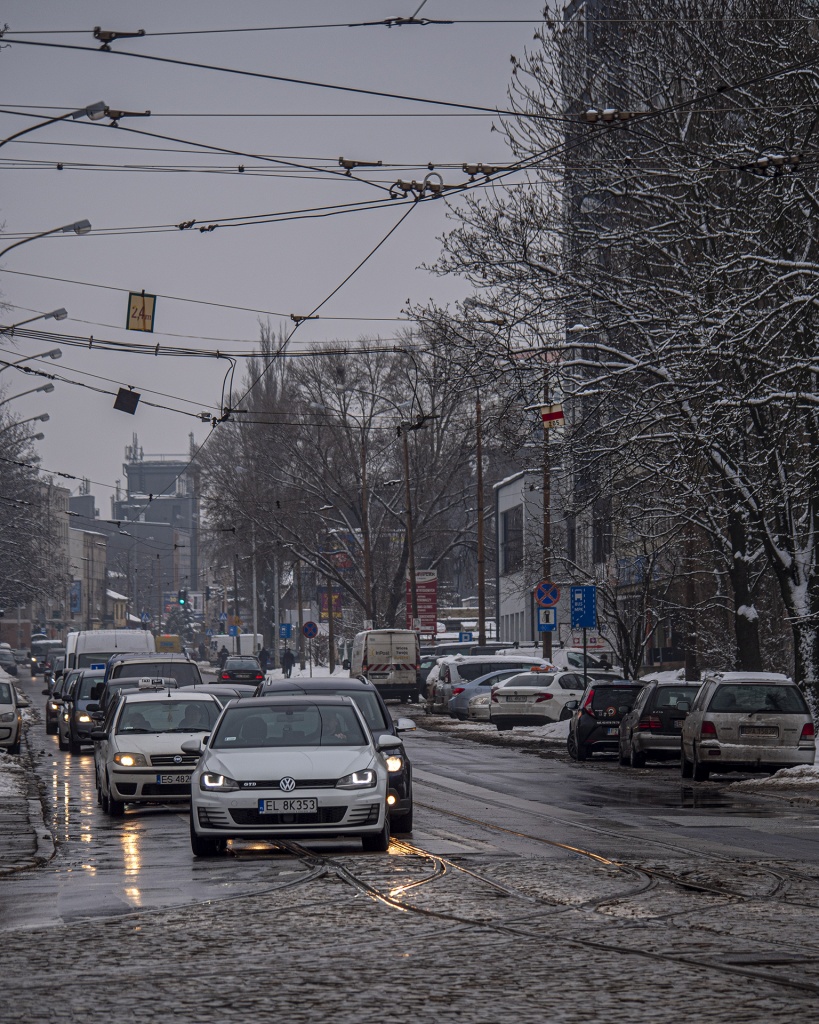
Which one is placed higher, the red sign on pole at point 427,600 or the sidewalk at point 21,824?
the red sign on pole at point 427,600

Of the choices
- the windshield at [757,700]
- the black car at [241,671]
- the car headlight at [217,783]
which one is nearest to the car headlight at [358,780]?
the car headlight at [217,783]

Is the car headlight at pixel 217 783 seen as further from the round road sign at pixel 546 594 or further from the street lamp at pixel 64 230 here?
the round road sign at pixel 546 594

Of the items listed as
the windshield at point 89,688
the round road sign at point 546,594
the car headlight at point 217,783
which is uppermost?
the round road sign at point 546,594

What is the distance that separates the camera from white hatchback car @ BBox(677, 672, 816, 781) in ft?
78.3

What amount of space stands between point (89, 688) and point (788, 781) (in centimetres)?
1583

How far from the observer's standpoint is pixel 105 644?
140 feet

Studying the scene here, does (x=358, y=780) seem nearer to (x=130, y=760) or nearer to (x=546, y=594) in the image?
(x=130, y=760)

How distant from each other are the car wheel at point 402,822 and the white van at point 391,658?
40421 mm

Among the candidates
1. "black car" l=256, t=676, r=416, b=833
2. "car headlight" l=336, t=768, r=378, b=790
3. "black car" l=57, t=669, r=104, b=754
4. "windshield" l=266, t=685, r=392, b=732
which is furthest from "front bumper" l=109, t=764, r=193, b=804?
"black car" l=57, t=669, r=104, b=754

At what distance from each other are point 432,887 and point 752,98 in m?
16.6

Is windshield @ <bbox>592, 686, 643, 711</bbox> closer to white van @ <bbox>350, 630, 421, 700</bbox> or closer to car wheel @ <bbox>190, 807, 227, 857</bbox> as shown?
car wheel @ <bbox>190, 807, 227, 857</bbox>

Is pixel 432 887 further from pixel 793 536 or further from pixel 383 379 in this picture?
pixel 383 379

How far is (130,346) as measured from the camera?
28.9 meters

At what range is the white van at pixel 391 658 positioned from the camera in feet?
187
